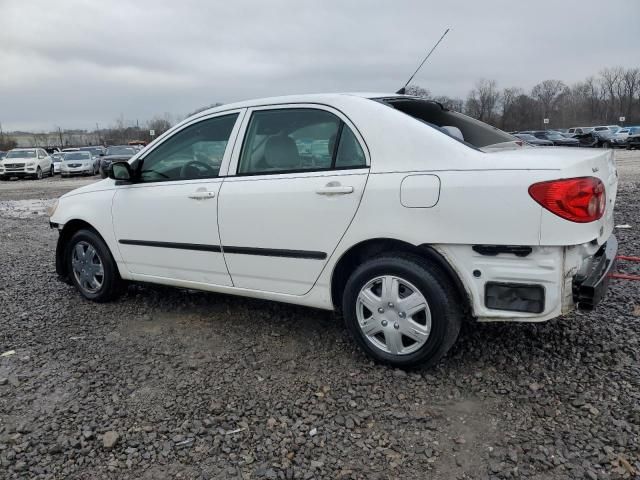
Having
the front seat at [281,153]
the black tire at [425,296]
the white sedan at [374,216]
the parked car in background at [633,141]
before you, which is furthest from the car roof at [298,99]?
the parked car in background at [633,141]

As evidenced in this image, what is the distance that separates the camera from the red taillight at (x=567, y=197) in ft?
8.63

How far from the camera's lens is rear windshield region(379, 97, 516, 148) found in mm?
3500

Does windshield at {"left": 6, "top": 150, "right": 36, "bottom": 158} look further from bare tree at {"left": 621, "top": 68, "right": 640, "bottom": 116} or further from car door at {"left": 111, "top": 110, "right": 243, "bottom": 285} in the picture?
bare tree at {"left": 621, "top": 68, "right": 640, "bottom": 116}

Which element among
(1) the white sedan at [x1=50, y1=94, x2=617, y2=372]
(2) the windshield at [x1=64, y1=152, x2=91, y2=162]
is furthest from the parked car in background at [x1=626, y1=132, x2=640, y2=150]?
(1) the white sedan at [x1=50, y1=94, x2=617, y2=372]

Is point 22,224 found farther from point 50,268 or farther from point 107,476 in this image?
point 107,476

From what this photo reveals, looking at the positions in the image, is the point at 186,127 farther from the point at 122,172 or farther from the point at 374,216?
the point at 374,216

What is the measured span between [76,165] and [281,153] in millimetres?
26301

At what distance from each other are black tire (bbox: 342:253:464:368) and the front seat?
85 cm

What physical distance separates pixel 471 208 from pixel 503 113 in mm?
82598

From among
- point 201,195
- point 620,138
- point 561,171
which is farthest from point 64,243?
point 620,138

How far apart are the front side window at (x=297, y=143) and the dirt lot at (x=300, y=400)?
124cm

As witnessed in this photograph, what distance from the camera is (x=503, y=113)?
7881 cm

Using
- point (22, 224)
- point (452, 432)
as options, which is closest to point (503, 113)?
point (22, 224)

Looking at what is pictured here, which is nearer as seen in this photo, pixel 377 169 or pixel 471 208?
pixel 471 208
